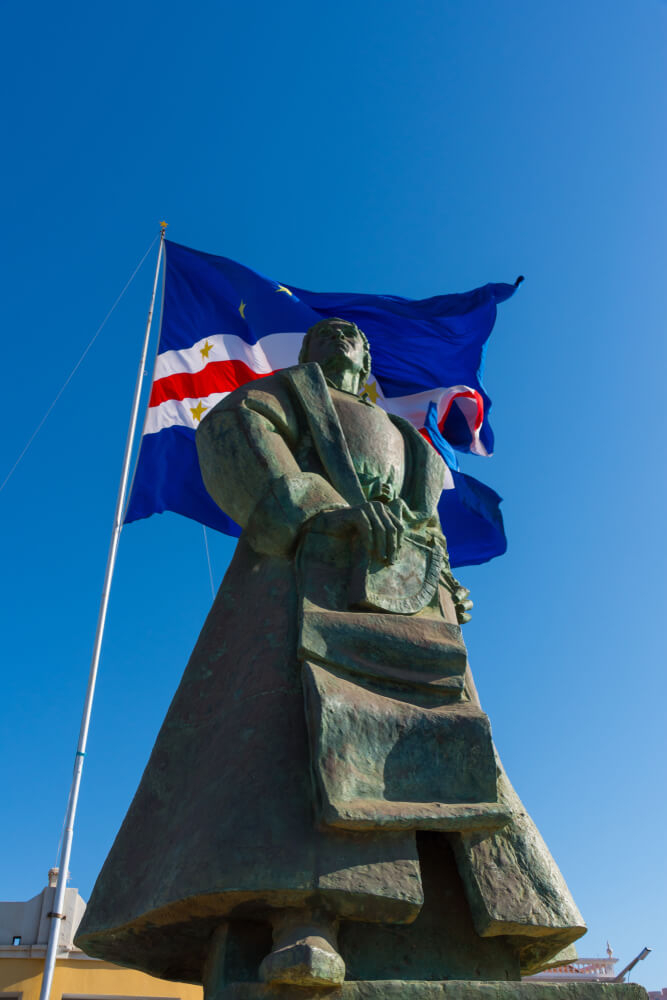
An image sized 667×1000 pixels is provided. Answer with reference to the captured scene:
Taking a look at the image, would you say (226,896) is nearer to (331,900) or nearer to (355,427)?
(331,900)

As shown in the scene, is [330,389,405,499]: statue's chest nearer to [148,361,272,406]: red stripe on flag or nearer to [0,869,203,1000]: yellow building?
[148,361,272,406]: red stripe on flag

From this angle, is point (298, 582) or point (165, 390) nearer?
point (298, 582)

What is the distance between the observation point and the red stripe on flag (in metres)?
10.5

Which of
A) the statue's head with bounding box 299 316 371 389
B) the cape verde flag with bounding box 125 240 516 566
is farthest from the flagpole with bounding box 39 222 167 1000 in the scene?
the statue's head with bounding box 299 316 371 389

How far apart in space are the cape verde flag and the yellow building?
4.47m

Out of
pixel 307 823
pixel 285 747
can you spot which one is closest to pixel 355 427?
pixel 285 747

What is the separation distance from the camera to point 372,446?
435 centimetres

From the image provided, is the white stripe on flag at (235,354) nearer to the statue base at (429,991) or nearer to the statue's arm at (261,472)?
the statue's arm at (261,472)

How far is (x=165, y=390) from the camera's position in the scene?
34.5ft

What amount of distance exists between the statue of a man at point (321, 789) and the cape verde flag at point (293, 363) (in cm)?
Result: 632

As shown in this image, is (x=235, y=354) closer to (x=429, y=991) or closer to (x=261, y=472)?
(x=261, y=472)

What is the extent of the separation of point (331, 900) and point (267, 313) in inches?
341

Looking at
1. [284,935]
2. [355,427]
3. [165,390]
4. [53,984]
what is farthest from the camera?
[165,390]

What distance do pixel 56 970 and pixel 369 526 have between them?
8.51 m
